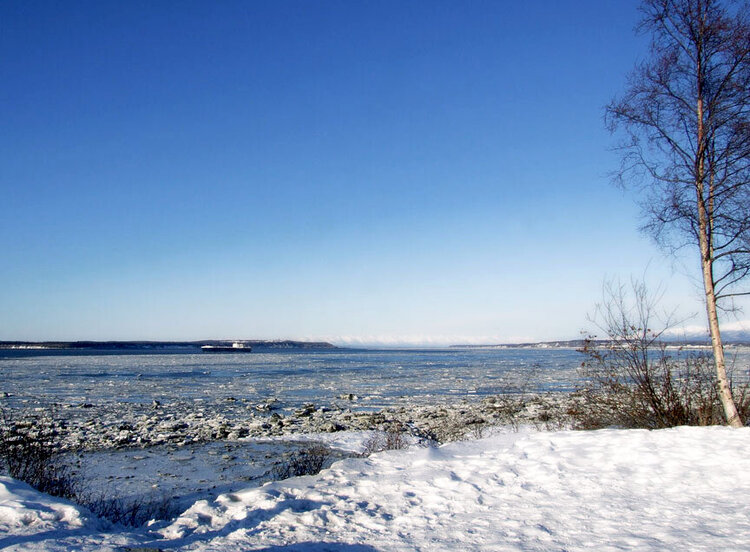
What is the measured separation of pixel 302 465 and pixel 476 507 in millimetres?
5069

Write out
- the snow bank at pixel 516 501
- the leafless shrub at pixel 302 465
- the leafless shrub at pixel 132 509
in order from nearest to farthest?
the snow bank at pixel 516 501 < the leafless shrub at pixel 132 509 < the leafless shrub at pixel 302 465

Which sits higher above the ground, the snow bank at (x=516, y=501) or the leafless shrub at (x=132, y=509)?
the snow bank at (x=516, y=501)

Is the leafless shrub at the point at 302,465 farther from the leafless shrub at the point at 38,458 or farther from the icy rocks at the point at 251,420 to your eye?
the leafless shrub at the point at 38,458

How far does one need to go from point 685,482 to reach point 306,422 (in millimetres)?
12242

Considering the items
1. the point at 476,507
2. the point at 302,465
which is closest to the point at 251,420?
the point at 302,465

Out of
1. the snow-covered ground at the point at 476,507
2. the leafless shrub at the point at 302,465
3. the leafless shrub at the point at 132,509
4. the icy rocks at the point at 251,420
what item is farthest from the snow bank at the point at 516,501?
the icy rocks at the point at 251,420

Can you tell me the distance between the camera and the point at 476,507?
5.75 metres

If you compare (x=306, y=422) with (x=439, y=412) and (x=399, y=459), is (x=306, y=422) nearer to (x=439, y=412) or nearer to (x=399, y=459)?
(x=439, y=412)

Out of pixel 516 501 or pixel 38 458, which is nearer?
pixel 516 501

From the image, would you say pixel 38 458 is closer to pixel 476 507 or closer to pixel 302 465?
pixel 302 465

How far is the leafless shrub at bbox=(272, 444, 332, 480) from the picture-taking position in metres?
9.55

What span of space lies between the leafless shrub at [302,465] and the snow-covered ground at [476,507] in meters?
2.17

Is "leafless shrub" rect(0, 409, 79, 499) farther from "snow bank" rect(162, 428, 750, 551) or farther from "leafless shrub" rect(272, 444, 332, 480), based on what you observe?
"leafless shrub" rect(272, 444, 332, 480)

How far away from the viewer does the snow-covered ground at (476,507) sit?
15.4ft
